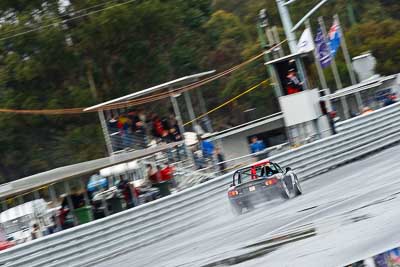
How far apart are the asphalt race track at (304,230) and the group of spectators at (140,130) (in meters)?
6.49

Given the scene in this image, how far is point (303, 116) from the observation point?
29016 millimetres

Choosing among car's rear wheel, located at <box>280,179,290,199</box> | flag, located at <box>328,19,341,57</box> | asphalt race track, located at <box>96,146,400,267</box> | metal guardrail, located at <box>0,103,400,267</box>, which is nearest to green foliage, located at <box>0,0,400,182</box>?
flag, located at <box>328,19,341,57</box>

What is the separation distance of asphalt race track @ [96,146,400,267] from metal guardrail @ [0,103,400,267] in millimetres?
328

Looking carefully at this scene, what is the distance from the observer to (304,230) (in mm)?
12945

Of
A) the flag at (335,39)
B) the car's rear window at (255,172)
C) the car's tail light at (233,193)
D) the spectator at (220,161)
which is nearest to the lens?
the car's tail light at (233,193)

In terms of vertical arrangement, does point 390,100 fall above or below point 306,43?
below

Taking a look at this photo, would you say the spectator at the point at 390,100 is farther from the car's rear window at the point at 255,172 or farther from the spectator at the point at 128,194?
the spectator at the point at 128,194

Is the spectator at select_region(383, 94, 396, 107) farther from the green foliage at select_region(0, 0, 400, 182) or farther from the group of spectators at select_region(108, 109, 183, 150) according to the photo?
the green foliage at select_region(0, 0, 400, 182)

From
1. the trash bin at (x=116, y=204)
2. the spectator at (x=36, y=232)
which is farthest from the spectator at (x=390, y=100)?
the spectator at (x=36, y=232)

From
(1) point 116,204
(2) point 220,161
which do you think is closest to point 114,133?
(2) point 220,161

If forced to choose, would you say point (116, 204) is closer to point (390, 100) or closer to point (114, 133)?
point (114, 133)

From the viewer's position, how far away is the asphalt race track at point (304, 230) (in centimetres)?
1055

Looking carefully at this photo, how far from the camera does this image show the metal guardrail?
18750 mm

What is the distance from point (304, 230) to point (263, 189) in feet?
26.7
